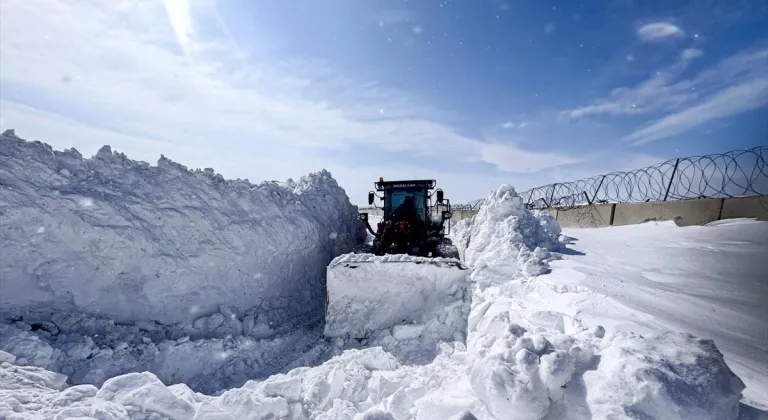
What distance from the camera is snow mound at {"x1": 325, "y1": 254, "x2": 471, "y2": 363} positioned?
530cm

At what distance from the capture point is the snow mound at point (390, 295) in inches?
209

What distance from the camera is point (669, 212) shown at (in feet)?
28.5

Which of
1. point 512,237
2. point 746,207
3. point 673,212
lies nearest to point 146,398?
point 512,237

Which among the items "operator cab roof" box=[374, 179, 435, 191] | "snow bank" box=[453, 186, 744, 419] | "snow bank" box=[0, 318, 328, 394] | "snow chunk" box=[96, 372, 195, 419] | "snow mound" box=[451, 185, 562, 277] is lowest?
"snow bank" box=[0, 318, 328, 394]

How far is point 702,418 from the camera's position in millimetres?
1816

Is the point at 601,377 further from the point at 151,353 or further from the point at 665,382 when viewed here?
the point at 151,353

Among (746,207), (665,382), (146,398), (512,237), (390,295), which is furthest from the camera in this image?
(512,237)

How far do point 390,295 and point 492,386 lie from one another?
3.44m

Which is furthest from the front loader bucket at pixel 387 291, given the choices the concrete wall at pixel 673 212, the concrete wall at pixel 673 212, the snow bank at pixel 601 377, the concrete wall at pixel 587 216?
the concrete wall at pixel 587 216

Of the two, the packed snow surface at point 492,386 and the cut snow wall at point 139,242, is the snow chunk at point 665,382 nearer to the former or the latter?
the packed snow surface at point 492,386

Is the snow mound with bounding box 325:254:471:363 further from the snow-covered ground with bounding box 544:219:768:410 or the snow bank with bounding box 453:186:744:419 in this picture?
the snow bank with bounding box 453:186:744:419

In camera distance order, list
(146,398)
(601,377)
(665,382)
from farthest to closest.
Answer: (146,398)
(601,377)
(665,382)

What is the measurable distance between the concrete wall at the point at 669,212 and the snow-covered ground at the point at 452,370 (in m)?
4.48

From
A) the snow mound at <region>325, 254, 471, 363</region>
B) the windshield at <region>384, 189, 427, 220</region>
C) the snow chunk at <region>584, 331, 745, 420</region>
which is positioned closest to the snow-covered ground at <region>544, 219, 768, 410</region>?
the snow chunk at <region>584, 331, 745, 420</region>
